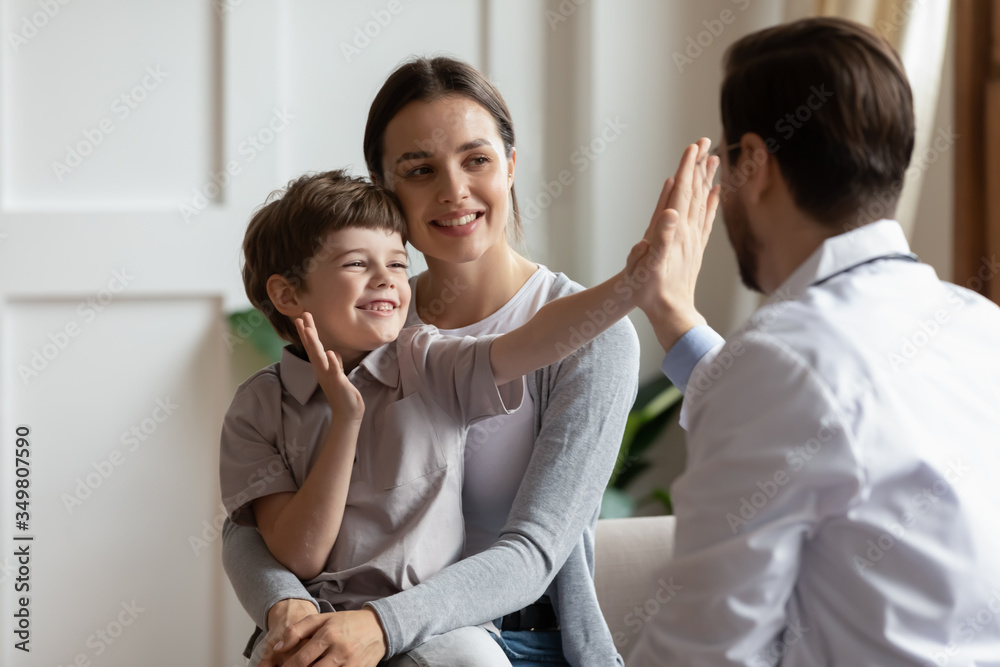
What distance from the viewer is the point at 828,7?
237cm

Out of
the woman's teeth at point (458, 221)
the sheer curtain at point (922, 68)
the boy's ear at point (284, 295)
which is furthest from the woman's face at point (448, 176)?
the sheer curtain at point (922, 68)

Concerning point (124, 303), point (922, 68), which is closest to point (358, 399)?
point (124, 303)

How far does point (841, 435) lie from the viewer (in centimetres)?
80

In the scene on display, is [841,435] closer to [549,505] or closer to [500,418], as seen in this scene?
[549,505]

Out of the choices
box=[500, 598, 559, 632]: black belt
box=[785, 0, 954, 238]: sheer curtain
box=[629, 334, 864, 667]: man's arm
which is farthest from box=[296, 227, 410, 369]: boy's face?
box=[785, 0, 954, 238]: sheer curtain

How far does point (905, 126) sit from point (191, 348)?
1.98m

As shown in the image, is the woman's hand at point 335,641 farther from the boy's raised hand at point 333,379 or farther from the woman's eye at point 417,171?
the woman's eye at point 417,171

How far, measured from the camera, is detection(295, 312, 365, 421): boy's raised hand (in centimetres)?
119

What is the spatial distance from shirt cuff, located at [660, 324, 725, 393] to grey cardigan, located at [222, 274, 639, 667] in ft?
0.60

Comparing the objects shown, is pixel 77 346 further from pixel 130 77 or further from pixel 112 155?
pixel 130 77

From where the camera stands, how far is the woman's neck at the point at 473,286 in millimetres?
1495

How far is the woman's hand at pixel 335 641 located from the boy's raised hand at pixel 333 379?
256 mm

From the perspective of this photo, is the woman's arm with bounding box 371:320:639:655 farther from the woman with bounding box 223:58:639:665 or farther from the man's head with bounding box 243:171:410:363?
the man's head with bounding box 243:171:410:363

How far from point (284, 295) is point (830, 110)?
0.82m
